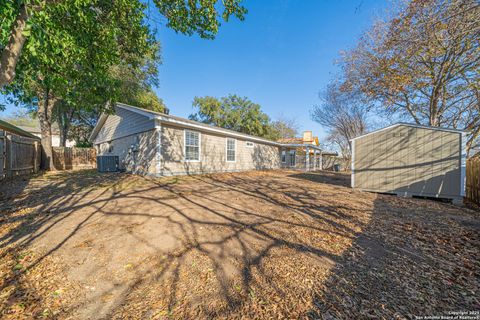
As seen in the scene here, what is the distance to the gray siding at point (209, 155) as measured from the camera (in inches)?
346

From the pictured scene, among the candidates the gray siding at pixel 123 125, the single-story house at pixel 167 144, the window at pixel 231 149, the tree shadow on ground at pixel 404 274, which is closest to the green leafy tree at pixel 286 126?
the single-story house at pixel 167 144

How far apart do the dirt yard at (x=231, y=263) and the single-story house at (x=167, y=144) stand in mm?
4697

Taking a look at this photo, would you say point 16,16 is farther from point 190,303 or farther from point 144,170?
point 144,170

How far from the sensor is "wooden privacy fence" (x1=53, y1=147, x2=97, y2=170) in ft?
41.5

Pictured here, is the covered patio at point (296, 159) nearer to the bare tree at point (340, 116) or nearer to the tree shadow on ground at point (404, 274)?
the bare tree at point (340, 116)

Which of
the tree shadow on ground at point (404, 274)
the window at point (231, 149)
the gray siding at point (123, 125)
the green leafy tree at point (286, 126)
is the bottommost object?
the tree shadow on ground at point (404, 274)

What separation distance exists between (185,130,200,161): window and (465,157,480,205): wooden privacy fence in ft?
35.1

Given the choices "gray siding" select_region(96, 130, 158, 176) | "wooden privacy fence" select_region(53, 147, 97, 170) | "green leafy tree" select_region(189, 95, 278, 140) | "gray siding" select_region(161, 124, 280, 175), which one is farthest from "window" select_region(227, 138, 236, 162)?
"green leafy tree" select_region(189, 95, 278, 140)

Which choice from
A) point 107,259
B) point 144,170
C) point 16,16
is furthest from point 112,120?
point 107,259

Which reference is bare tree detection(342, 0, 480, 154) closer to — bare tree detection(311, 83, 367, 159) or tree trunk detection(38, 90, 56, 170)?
bare tree detection(311, 83, 367, 159)

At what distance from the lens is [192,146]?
9.80 m

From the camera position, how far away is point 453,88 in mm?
9656

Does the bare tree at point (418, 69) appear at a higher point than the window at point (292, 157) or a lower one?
higher

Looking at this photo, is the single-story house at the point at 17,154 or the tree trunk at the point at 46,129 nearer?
the single-story house at the point at 17,154
